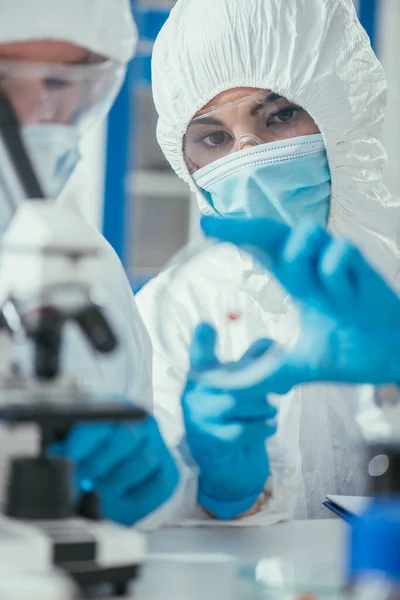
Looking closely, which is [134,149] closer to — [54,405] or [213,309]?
[213,309]

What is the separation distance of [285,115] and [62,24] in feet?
1.82

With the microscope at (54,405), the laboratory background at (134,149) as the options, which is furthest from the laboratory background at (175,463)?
the laboratory background at (134,149)

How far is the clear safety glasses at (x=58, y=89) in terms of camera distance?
924 mm

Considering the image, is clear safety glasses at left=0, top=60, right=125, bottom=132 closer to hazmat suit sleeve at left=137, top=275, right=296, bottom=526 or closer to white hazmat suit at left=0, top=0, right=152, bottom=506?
white hazmat suit at left=0, top=0, right=152, bottom=506

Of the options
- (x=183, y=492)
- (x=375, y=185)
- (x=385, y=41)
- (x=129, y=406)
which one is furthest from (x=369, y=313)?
(x=385, y=41)

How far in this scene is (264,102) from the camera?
1496 mm

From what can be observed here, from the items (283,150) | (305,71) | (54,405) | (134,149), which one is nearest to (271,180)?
(283,150)

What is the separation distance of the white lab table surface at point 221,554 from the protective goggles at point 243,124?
62 centimetres

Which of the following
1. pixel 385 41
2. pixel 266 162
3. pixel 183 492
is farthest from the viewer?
pixel 385 41

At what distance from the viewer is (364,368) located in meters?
0.84

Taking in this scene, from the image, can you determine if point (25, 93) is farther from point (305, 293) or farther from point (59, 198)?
point (305, 293)

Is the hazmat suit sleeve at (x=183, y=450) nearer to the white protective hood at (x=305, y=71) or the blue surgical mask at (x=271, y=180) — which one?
the blue surgical mask at (x=271, y=180)

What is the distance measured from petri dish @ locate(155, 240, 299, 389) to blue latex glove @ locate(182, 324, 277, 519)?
0.6 inches

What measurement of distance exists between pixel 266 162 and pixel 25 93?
0.58 m
